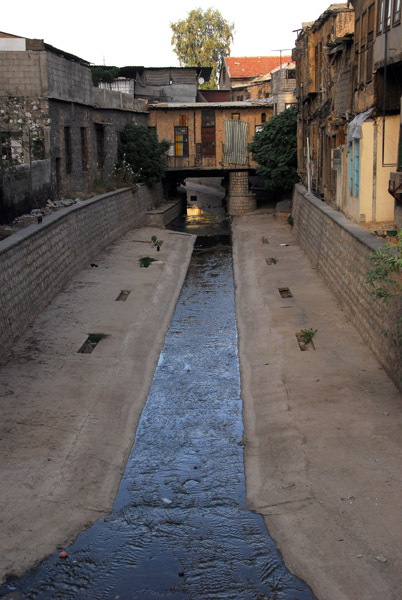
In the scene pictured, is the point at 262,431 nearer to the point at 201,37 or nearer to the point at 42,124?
the point at 42,124

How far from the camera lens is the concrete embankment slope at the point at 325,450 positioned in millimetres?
7754

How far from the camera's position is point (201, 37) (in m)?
67.9

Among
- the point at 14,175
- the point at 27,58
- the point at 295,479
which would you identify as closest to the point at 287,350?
the point at 295,479

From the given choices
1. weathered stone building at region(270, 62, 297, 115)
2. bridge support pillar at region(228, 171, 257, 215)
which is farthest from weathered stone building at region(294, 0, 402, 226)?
bridge support pillar at region(228, 171, 257, 215)

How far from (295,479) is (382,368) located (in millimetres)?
4074

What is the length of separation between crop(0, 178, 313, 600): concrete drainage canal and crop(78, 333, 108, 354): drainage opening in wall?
1.67m

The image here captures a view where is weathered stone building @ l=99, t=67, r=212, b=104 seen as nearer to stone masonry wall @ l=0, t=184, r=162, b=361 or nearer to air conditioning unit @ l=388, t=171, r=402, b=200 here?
stone masonry wall @ l=0, t=184, r=162, b=361

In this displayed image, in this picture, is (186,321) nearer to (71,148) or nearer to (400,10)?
(400,10)

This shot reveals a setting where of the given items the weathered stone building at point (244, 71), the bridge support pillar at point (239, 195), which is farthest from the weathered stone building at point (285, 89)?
the weathered stone building at point (244, 71)

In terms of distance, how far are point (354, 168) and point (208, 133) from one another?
21761 mm

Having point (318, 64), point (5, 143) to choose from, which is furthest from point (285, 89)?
point (5, 143)

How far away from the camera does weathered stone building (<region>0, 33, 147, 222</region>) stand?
67.8 feet

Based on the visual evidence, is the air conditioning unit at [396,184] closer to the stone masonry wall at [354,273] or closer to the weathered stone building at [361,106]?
the weathered stone building at [361,106]

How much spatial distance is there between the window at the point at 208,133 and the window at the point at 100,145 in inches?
357
